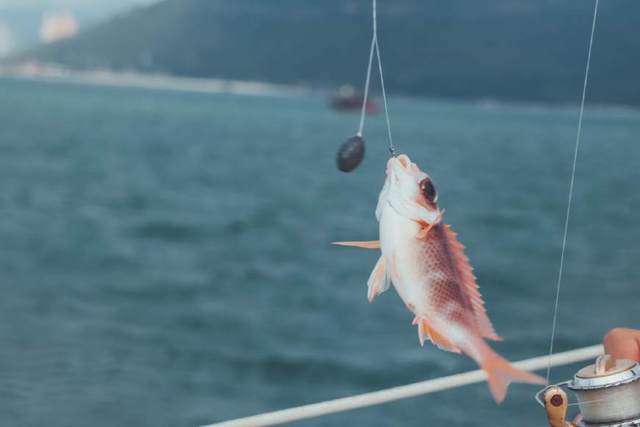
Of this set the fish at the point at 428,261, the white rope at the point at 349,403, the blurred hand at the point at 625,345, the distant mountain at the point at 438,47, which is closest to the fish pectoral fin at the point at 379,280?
the fish at the point at 428,261

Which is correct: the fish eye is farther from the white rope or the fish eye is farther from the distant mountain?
the distant mountain

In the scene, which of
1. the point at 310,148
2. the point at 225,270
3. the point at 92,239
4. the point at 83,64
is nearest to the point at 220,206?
the point at 92,239

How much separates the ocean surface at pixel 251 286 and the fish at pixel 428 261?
35.4 ft

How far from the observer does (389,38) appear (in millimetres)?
85438

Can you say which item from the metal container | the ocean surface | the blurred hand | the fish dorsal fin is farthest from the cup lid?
the ocean surface

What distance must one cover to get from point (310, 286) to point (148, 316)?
469cm

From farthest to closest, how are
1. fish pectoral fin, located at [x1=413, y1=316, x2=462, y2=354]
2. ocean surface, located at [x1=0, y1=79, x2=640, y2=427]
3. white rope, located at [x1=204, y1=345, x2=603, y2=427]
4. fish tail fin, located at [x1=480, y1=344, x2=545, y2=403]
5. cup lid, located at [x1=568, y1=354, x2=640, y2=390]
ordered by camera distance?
ocean surface, located at [x1=0, y1=79, x2=640, y2=427]
white rope, located at [x1=204, y1=345, x2=603, y2=427]
cup lid, located at [x1=568, y1=354, x2=640, y2=390]
fish pectoral fin, located at [x1=413, y1=316, x2=462, y2=354]
fish tail fin, located at [x1=480, y1=344, x2=545, y2=403]

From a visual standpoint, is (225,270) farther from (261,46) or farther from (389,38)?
(261,46)

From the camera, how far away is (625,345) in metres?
3.06

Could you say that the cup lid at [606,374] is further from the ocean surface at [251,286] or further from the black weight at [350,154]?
the ocean surface at [251,286]

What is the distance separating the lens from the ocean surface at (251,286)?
15.0 metres

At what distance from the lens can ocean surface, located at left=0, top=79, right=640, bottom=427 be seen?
1500 cm

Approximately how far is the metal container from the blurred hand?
128mm

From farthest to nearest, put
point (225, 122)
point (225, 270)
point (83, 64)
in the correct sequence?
point (83, 64) → point (225, 122) → point (225, 270)
